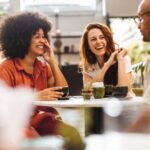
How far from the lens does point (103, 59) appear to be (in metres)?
2.75

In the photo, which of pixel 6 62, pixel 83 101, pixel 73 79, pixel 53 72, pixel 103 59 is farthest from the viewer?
pixel 73 79

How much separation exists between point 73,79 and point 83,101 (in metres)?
0.97

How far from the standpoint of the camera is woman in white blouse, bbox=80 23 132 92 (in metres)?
2.50

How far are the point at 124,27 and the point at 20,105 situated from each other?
6.13 meters

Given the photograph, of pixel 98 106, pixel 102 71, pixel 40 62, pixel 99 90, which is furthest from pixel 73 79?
pixel 98 106

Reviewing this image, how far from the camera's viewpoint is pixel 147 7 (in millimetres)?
1210

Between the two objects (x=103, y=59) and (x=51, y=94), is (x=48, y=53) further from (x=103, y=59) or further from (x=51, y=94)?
(x=51, y=94)

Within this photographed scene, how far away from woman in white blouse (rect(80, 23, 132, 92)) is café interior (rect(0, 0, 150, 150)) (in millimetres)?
127

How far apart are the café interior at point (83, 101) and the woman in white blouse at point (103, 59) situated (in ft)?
0.42

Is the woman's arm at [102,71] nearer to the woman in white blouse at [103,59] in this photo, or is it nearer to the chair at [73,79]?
the woman in white blouse at [103,59]

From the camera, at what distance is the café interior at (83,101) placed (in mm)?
383

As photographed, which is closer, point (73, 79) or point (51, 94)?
point (51, 94)

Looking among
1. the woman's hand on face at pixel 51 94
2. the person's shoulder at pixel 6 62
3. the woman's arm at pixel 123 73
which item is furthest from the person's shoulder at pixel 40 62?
the woman's arm at pixel 123 73

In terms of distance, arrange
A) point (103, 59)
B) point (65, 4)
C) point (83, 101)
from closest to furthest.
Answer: point (83, 101) → point (103, 59) → point (65, 4)
